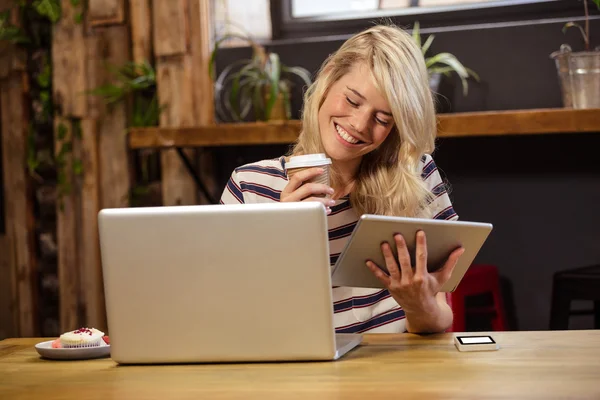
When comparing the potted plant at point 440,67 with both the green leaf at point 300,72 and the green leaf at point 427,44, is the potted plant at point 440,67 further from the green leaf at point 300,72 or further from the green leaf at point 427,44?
the green leaf at point 300,72

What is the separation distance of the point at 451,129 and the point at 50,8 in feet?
6.35

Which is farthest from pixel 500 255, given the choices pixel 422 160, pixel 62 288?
pixel 62 288

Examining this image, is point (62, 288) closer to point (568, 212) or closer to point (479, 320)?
point (479, 320)

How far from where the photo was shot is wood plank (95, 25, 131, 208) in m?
3.74

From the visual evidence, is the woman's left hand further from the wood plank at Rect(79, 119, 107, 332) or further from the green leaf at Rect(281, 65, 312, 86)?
the wood plank at Rect(79, 119, 107, 332)

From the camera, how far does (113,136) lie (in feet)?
12.3

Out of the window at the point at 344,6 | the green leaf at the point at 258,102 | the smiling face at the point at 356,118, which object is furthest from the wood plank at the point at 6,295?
the smiling face at the point at 356,118

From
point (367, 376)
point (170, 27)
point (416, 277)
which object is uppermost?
point (170, 27)

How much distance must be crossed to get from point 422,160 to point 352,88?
30 centimetres

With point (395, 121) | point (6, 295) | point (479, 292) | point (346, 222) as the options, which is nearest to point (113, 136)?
point (6, 295)

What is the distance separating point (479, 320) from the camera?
11.4ft

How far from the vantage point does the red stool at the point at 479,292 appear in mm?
3021

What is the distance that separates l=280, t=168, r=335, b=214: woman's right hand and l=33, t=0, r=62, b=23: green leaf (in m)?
2.50

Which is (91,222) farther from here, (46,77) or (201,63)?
(201,63)
